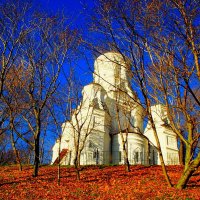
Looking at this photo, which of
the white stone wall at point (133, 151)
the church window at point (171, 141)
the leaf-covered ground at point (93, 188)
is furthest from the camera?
the church window at point (171, 141)

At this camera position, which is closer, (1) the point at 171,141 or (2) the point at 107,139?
(2) the point at 107,139

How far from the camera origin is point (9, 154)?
49031 millimetres

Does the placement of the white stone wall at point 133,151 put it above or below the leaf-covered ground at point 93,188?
above

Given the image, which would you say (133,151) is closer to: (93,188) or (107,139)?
(107,139)

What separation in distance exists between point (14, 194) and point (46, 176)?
5110mm

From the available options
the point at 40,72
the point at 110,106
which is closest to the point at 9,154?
the point at 110,106

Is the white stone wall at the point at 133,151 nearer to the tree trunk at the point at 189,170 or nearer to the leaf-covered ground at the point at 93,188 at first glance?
the leaf-covered ground at the point at 93,188

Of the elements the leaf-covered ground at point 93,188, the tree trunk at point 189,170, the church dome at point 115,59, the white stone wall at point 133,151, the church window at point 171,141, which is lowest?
the leaf-covered ground at point 93,188

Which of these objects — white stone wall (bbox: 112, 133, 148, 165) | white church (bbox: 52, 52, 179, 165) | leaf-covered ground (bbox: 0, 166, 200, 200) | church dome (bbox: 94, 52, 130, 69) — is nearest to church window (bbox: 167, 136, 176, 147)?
white church (bbox: 52, 52, 179, 165)

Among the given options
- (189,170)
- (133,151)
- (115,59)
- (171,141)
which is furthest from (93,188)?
(171,141)

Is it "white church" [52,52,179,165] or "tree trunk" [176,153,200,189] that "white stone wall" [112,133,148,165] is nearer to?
"white church" [52,52,179,165]

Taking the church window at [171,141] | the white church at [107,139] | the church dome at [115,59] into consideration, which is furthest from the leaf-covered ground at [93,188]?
the church window at [171,141]

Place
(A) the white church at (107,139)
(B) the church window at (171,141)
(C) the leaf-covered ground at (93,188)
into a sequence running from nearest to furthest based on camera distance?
(C) the leaf-covered ground at (93,188)
(A) the white church at (107,139)
(B) the church window at (171,141)

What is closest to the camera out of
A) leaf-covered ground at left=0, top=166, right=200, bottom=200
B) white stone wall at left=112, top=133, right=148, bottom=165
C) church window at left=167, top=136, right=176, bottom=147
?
leaf-covered ground at left=0, top=166, right=200, bottom=200
